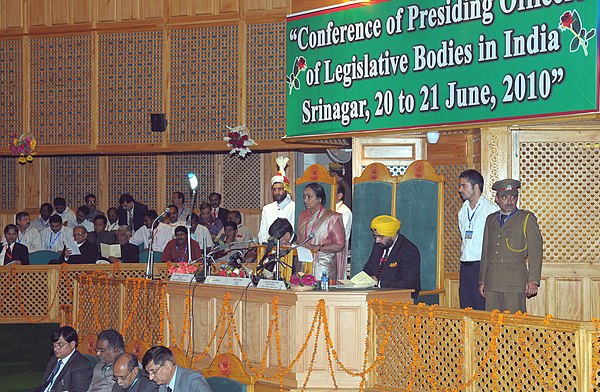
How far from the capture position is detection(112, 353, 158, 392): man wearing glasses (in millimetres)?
7758

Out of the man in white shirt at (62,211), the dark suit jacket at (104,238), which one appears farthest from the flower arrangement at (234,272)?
the man in white shirt at (62,211)

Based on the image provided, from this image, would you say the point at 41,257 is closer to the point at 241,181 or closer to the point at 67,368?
the point at 241,181

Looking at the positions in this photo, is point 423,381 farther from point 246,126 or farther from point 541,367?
point 246,126

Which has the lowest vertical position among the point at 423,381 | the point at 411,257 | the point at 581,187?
the point at 423,381

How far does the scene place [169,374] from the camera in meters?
7.41

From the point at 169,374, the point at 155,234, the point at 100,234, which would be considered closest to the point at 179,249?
the point at 155,234

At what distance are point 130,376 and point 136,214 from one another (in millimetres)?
8513

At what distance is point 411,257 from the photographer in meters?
9.46

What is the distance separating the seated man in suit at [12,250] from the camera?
13703 mm

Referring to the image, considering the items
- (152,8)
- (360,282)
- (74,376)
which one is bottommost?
(74,376)

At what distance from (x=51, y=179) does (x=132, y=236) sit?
3.43 meters

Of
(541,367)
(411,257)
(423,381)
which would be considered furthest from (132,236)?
(541,367)

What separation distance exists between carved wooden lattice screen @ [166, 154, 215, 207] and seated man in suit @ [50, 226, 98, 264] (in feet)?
11.5

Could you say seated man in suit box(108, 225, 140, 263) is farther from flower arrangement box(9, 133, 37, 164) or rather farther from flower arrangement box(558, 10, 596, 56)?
flower arrangement box(558, 10, 596, 56)
